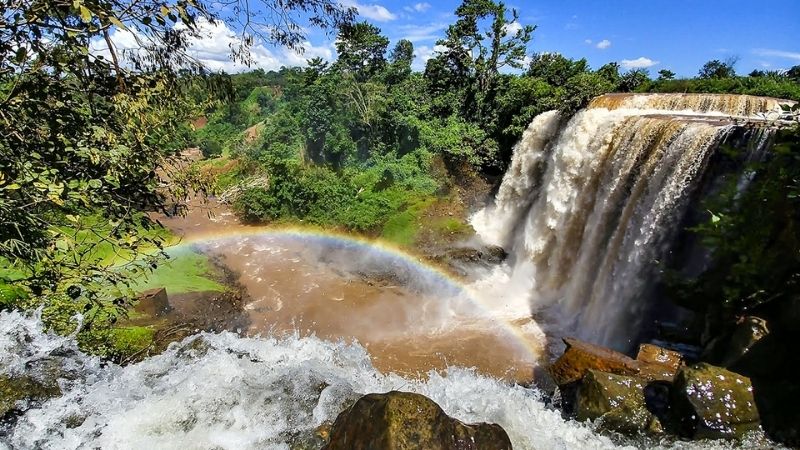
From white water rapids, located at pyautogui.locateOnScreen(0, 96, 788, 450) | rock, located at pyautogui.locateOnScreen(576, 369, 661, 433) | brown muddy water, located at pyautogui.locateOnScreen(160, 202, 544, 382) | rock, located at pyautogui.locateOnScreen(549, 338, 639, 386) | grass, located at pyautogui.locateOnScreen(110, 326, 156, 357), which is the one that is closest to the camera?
white water rapids, located at pyautogui.locateOnScreen(0, 96, 788, 450)

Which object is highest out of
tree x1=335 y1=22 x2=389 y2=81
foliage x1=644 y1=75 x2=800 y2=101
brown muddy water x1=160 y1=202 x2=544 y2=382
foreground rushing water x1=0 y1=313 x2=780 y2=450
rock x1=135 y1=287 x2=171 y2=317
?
tree x1=335 y1=22 x2=389 y2=81

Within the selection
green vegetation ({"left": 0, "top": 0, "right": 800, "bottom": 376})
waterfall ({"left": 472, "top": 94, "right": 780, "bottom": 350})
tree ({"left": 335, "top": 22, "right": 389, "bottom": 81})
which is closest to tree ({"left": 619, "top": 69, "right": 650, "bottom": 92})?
green vegetation ({"left": 0, "top": 0, "right": 800, "bottom": 376})

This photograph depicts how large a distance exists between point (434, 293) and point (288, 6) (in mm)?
10933

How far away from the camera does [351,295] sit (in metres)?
14.1

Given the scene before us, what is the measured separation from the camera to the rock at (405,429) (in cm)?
400

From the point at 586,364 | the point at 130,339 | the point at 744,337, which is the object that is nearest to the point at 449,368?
the point at 586,364

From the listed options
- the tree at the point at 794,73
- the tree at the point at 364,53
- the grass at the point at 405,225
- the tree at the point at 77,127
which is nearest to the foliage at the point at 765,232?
the tree at the point at 77,127

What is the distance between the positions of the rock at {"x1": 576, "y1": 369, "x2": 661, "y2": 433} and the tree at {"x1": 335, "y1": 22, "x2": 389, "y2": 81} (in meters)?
21.0

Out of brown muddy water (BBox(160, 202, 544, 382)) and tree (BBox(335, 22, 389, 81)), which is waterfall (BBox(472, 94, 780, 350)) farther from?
tree (BBox(335, 22, 389, 81))

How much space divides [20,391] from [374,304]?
8816mm

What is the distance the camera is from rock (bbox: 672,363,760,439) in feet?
17.4

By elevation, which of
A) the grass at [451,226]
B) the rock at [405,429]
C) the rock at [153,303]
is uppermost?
the rock at [405,429]

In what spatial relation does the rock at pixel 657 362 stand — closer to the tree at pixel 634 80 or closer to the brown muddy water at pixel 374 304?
the brown muddy water at pixel 374 304

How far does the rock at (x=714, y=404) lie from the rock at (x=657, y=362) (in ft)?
3.22
